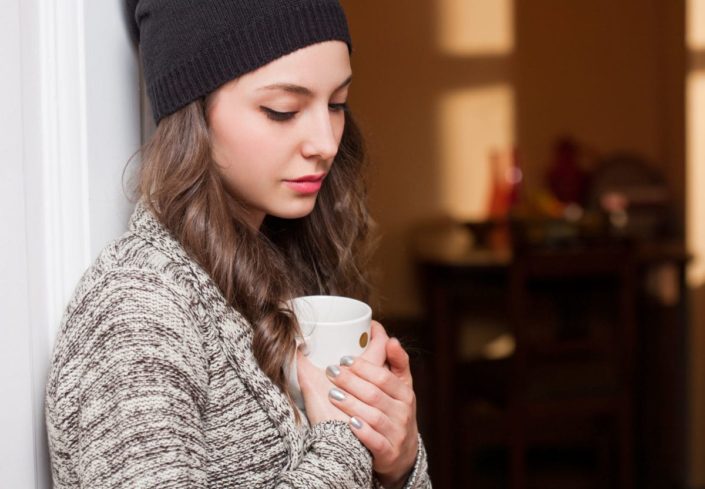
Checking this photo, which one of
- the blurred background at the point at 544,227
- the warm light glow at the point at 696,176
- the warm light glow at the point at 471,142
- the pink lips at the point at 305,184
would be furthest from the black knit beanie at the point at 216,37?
the warm light glow at the point at 471,142

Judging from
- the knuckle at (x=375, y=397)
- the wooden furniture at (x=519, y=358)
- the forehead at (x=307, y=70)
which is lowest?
the wooden furniture at (x=519, y=358)

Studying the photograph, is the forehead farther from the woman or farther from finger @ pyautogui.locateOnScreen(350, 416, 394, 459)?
finger @ pyautogui.locateOnScreen(350, 416, 394, 459)

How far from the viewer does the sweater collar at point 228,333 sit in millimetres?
961

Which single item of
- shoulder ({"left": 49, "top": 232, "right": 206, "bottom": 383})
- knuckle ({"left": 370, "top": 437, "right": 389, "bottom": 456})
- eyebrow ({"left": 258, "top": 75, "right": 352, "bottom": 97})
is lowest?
knuckle ({"left": 370, "top": 437, "right": 389, "bottom": 456})

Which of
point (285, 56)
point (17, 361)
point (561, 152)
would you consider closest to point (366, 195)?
point (285, 56)

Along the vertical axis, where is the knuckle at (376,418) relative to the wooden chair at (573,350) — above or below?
above

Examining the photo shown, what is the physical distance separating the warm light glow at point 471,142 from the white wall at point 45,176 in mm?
2941

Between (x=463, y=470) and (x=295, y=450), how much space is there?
2.33 m

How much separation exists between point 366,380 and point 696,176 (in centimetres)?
275

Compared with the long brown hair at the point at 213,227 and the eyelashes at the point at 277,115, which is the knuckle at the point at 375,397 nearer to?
the long brown hair at the point at 213,227

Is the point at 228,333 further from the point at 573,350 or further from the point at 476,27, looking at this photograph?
the point at 476,27

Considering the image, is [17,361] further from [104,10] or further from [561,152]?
[561,152]

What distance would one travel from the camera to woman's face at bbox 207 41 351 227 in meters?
0.99

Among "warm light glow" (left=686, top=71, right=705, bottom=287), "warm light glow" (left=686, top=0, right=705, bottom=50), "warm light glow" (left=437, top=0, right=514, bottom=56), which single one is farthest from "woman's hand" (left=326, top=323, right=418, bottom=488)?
"warm light glow" (left=437, top=0, right=514, bottom=56)
